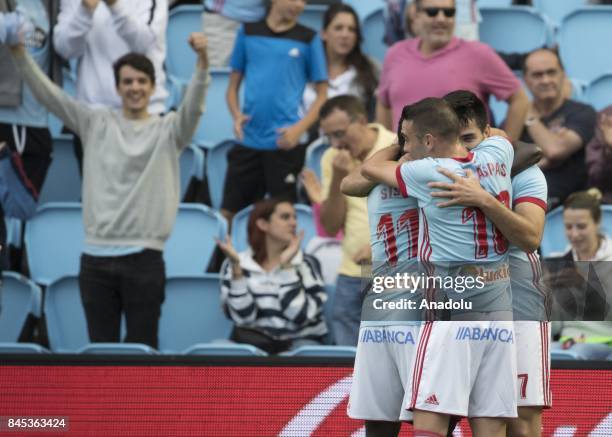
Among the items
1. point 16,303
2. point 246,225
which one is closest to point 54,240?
point 16,303

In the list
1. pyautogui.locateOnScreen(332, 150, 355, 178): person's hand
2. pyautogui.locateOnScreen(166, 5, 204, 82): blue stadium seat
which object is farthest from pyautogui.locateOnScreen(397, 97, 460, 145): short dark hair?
pyautogui.locateOnScreen(166, 5, 204, 82): blue stadium seat

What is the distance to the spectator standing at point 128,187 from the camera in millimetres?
8086

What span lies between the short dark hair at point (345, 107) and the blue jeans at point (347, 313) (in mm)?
920

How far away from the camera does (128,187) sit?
27.1 ft

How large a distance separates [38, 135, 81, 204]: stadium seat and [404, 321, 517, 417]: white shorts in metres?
5.15

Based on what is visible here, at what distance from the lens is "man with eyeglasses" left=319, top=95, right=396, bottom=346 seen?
7.91 m

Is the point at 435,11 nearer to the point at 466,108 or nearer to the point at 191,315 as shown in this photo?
the point at 191,315

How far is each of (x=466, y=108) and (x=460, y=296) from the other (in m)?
0.74

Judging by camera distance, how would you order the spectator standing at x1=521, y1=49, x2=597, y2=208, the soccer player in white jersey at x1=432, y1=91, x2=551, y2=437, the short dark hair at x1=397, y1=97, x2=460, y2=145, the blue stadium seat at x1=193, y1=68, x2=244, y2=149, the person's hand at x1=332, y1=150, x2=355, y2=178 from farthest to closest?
1. the blue stadium seat at x1=193, y1=68, x2=244, y2=149
2. the spectator standing at x1=521, y1=49, x2=597, y2=208
3. the person's hand at x1=332, y1=150, x2=355, y2=178
4. the soccer player in white jersey at x1=432, y1=91, x2=551, y2=437
5. the short dark hair at x1=397, y1=97, x2=460, y2=145

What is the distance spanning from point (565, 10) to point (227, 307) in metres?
4.44

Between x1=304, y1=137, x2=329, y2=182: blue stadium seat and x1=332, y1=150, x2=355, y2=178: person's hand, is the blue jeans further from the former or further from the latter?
x1=304, y1=137, x2=329, y2=182: blue stadium seat

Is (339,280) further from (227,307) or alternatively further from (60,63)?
(60,63)

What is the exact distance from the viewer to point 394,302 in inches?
218

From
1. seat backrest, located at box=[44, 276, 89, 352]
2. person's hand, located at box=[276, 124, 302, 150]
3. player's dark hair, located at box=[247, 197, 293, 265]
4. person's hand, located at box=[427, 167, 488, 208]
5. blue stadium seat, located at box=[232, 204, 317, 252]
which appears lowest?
seat backrest, located at box=[44, 276, 89, 352]
